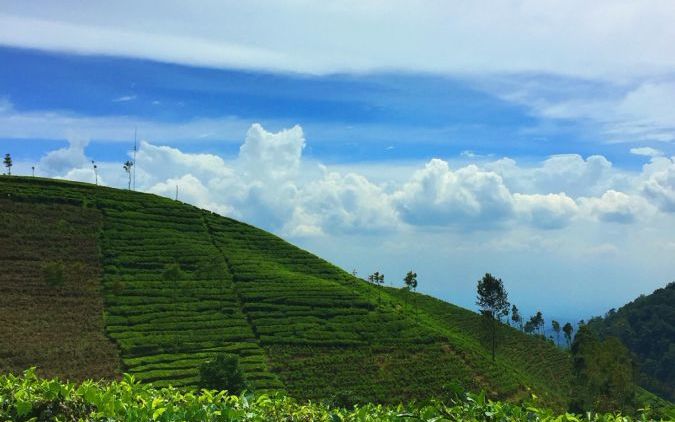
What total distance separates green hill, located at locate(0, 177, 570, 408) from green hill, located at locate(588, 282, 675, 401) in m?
66.5

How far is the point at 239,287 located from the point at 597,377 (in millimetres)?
49151

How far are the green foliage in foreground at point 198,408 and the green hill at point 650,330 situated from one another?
527 feet

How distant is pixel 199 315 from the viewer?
249 feet

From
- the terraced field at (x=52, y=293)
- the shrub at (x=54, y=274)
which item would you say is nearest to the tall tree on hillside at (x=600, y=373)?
the terraced field at (x=52, y=293)

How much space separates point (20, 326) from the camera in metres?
67.1

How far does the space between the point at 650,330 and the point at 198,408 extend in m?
190

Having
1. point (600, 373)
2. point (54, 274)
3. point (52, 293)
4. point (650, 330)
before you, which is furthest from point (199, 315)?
point (650, 330)

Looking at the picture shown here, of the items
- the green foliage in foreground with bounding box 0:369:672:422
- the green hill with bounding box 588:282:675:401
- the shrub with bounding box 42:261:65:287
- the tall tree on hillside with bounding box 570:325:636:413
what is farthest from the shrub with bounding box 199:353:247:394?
the green hill with bounding box 588:282:675:401

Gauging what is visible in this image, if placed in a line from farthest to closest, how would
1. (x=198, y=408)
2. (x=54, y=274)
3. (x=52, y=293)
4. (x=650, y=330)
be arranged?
(x=650, y=330), (x=54, y=274), (x=52, y=293), (x=198, y=408)

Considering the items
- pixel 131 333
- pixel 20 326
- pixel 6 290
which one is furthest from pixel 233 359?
pixel 6 290

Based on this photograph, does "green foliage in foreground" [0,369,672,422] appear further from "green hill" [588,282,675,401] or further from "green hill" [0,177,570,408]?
"green hill" [588,282,675,401]

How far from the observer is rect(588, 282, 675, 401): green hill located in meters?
154

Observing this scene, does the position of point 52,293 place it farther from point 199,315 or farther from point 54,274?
point 199,315

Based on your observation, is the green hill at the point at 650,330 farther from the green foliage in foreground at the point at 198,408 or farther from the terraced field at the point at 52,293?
the green foliage in foreground at the point at 198,408
